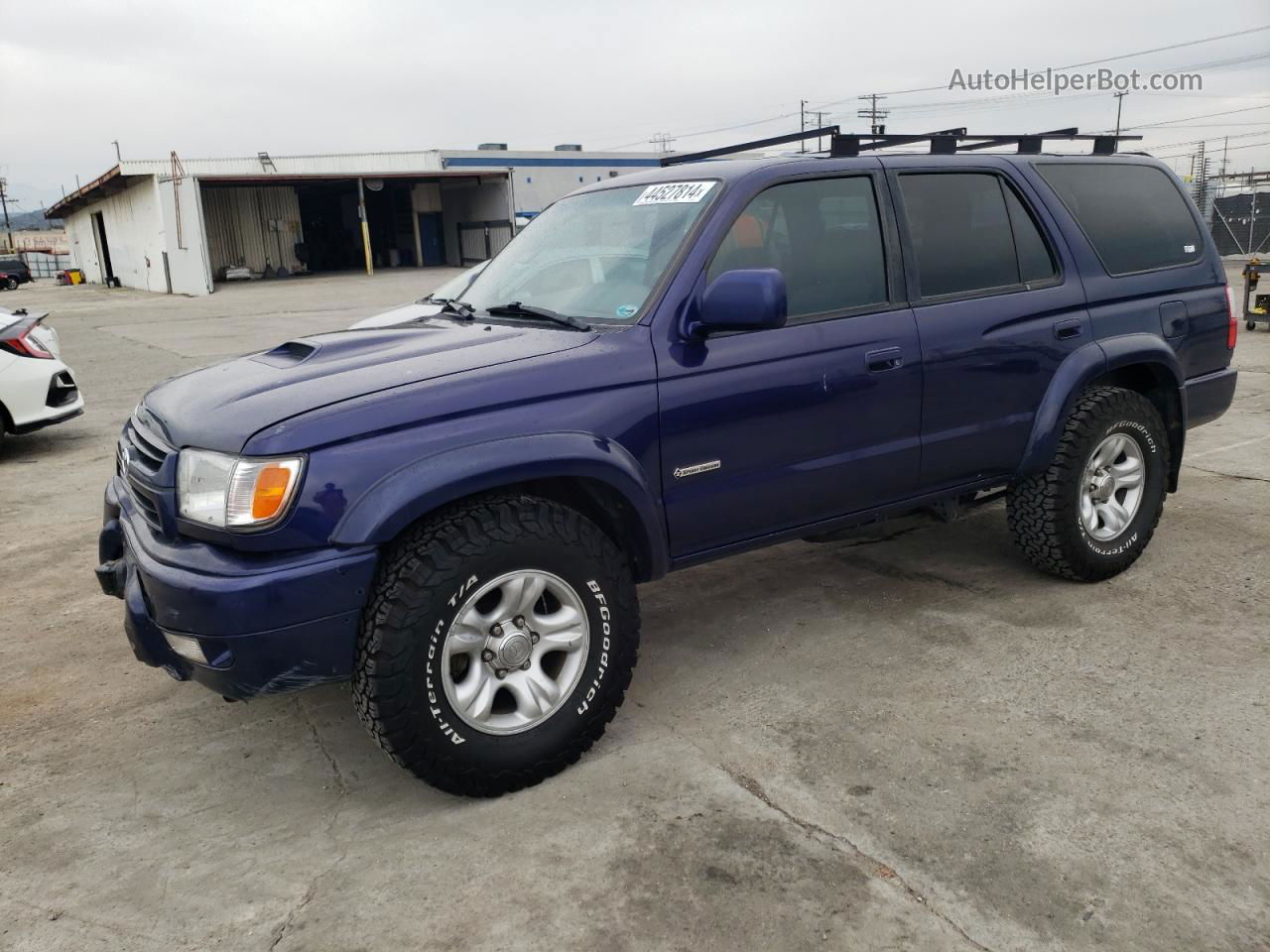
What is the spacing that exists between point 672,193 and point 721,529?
126 cm

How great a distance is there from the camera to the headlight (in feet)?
8.66

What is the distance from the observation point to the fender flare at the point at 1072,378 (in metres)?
4.14

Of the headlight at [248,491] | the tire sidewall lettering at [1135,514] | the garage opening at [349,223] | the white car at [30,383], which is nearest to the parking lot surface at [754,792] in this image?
the tire sidewall lettering at [1135,514]

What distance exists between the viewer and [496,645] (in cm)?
293

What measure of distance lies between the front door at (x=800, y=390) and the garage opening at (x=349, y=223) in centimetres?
3375

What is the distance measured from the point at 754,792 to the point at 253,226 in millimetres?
41741

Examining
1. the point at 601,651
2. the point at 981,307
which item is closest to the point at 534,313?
the point at 601,651

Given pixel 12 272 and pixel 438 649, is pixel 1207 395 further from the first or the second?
pixel 12 272

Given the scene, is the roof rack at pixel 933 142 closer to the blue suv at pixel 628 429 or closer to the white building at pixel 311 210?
the blue suv at pixel 628 429

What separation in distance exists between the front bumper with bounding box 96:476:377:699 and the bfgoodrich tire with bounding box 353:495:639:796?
10 centimetres

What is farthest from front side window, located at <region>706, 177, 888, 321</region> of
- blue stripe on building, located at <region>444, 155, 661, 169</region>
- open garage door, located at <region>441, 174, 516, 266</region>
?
blue stripe on building, located at <region>444, 155, 661, 169</region>

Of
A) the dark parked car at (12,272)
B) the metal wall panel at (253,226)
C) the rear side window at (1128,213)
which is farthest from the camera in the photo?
the dark parked car at (12,272)

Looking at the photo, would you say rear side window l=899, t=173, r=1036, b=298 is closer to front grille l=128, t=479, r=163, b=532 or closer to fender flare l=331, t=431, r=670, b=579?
fender flare l=331, t=431, r=670, b=579

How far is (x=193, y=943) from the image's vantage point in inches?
96.1
